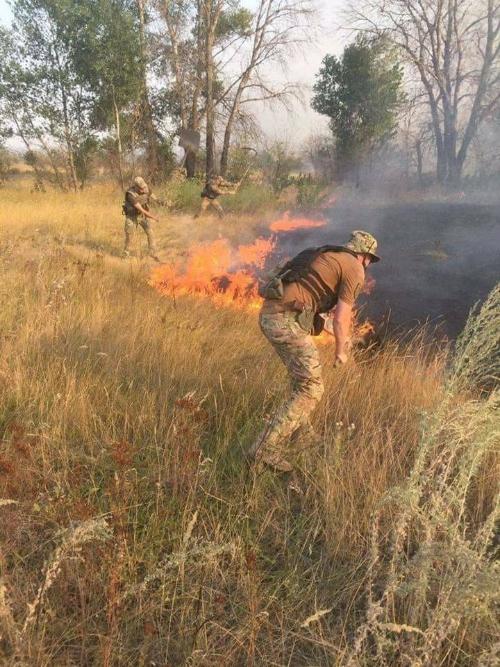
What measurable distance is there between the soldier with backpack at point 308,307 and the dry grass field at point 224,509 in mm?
305

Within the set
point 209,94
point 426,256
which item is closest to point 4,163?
point 209,94

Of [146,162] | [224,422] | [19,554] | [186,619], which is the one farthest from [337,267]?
[146,162]

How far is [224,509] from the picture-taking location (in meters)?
2.17

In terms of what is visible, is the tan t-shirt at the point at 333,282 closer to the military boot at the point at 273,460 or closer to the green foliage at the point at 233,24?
the military boot at the point at 273,460

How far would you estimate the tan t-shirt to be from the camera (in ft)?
9.32

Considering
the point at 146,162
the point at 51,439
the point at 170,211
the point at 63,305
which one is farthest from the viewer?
the point at 146,162

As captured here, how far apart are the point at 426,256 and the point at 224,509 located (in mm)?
6687

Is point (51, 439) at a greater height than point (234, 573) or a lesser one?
greater

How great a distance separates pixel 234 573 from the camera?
1.82 metres

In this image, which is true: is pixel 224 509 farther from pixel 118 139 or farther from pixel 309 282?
pixel 118 139

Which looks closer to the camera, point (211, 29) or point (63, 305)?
point (63, 305)

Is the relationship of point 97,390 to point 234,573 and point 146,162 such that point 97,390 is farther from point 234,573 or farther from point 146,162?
point 146,162

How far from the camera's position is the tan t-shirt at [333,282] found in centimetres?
284

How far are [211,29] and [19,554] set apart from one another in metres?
19.4
